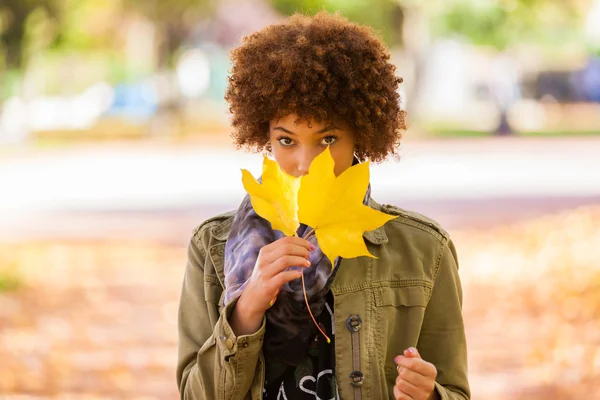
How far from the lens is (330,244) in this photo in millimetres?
2301

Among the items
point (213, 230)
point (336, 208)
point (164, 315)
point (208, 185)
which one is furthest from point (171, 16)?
point (336, 208)

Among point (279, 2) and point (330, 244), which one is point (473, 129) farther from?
point (330, 244)

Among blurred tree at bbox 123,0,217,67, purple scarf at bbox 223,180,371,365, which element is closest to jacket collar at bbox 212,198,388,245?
Answer: purple scarf at bbox 223,180,371,365

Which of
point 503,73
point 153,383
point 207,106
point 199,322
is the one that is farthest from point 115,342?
point 207,106

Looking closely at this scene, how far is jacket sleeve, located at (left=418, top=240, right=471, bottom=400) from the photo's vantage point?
8.33 ft

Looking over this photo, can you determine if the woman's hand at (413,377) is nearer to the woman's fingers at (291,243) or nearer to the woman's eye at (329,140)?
the woman's fingers at (291,243)

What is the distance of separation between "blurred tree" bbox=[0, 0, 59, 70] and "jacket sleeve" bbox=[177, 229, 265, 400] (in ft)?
85.7

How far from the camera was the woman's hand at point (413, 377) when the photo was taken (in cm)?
230

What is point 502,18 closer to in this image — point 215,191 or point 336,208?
point 215,191

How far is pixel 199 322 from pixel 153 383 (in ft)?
14.8

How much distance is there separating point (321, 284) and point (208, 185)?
16275 millimetres

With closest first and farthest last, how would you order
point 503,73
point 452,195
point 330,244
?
point 330,244 → point 452,195 → point 503,73

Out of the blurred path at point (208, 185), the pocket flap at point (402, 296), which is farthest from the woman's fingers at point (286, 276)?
the blurred path at point (208, 185)

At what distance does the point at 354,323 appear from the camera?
8.12 feet
